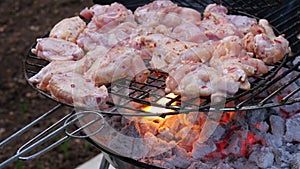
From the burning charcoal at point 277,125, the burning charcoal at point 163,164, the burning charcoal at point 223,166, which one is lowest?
the burning charcoal at point 223,166

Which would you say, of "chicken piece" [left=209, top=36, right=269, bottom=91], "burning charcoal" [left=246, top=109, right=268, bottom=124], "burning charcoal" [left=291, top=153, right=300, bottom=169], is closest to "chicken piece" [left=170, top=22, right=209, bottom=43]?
"chicken piece" [left=209, top=36, right=269, bottom=91]

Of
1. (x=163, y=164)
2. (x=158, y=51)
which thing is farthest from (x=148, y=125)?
(x=158, y=51)

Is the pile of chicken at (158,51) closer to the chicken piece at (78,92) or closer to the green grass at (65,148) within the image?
the chicken piece at (78,92)

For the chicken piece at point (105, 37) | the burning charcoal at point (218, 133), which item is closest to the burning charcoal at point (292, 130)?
the burning charcoal at point (218, 133)

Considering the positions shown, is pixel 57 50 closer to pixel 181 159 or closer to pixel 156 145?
pixel 156 145

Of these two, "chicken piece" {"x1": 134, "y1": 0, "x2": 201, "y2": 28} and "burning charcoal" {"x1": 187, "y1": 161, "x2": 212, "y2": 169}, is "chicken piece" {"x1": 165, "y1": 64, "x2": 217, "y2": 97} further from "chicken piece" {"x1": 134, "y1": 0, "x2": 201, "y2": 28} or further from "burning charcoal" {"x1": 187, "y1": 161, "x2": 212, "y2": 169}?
"chicken piece" {"x1": 134, "y1": 0, "x2": 201, "y2": 28}

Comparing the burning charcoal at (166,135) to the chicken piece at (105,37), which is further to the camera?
the chicken piece at (105,37)

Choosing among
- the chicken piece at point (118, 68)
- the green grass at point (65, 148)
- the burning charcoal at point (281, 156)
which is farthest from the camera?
the green grass at point (65, 148)
